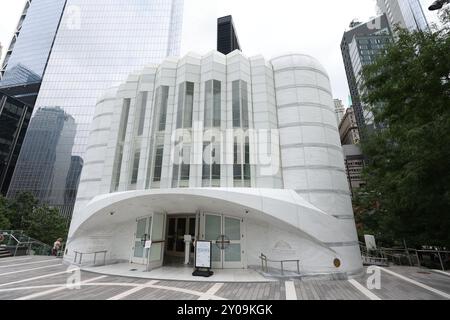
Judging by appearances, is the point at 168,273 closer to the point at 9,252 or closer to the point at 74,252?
the point at 74,252

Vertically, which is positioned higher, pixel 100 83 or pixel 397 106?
pixel 100 83

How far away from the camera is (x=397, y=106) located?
792cm

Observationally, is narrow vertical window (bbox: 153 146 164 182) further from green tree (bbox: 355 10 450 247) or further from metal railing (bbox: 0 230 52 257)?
metal railing (bbox: 0 230 52 257)

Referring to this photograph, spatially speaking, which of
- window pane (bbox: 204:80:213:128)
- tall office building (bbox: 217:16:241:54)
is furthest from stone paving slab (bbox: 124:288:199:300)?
tall office building (bbox: 217:16:241:54)

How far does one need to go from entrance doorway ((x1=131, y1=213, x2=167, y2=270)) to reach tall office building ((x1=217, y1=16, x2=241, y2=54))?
183ft

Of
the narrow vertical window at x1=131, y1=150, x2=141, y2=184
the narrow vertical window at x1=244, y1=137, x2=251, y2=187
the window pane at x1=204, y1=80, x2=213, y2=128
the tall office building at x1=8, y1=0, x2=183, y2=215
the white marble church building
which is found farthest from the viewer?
the tall office building at x1=8, y1=0, x2=183, y2=215

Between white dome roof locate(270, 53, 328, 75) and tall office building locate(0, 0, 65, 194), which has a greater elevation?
tall office building locate(0, 0, 65, 194)

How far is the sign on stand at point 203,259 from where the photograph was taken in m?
9.59

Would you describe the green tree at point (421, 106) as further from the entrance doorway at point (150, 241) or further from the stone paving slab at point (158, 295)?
the entrance doorway at point (150, 241)

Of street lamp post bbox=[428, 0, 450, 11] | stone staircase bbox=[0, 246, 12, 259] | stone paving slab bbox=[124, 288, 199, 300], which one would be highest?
street lamp post bbox=[428, 0, 450, 11]

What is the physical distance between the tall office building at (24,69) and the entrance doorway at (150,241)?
72413 mm

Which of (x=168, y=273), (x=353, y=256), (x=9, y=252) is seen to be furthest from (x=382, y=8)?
(x=9, y=252)

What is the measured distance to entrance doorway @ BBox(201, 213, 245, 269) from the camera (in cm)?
1127

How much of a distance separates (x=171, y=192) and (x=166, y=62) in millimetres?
9843
